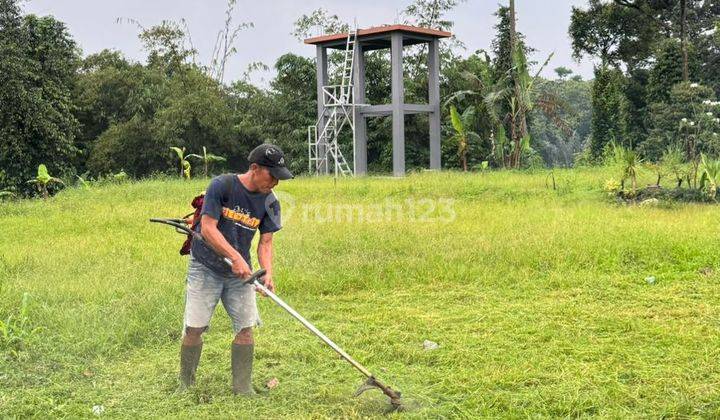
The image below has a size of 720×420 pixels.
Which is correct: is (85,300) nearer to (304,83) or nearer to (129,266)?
(129,266)

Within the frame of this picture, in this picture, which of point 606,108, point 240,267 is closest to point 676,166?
point 240,267

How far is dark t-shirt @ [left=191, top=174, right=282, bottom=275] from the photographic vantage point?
4.00 m

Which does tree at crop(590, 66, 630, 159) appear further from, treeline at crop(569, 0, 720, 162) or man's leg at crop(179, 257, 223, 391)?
man's leg at crop(179, 257, 223, 391)

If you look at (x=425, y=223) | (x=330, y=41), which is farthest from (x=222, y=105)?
(x=425, y=223)

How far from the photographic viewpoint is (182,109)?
22906 mm

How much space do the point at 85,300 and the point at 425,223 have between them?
485 centimetres

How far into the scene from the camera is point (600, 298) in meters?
6.36

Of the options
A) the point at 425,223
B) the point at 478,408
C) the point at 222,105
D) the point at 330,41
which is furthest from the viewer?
the point at 222,105

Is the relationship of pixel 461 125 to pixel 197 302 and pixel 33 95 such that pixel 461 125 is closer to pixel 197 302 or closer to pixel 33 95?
pixel 33 95

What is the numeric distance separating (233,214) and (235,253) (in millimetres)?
241

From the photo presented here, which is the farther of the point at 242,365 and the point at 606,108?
the point at 606,108

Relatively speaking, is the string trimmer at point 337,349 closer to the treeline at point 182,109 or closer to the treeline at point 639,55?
the treeline at point 182,109

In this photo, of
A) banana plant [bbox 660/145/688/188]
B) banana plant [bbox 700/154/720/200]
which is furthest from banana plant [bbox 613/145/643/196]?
banana plant [bbox 700/154/720/200]

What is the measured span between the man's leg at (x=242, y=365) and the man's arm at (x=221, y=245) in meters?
0.51
